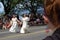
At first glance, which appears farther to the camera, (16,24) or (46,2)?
(16,24)

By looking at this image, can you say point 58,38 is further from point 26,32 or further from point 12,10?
point 12,10

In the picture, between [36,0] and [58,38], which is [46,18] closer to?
[58,38]

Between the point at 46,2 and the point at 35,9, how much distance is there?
37678mm

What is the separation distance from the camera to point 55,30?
1946mm

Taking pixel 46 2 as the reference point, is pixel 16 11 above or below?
below

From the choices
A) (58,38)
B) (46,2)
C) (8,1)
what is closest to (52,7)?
(46,2)

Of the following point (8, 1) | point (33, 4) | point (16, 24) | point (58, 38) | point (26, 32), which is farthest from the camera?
point (33, 4)

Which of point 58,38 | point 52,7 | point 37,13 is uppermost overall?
point 52,7

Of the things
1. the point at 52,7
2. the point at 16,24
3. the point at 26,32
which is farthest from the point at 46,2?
the point at 16,24

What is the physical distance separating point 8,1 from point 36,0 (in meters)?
4.85

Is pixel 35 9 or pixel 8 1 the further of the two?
pixel 35 9

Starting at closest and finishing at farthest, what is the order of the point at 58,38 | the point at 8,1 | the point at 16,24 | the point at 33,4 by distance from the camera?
the point at 58,38 < the point at 16,24 < the point at 8,1 < the point at 33,4

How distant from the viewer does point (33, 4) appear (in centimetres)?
3931

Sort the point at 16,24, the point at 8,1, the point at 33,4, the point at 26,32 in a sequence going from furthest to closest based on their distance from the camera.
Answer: the point at 33,4 → the point at 8,1 → the point at 16,24 → the point at 26,32
